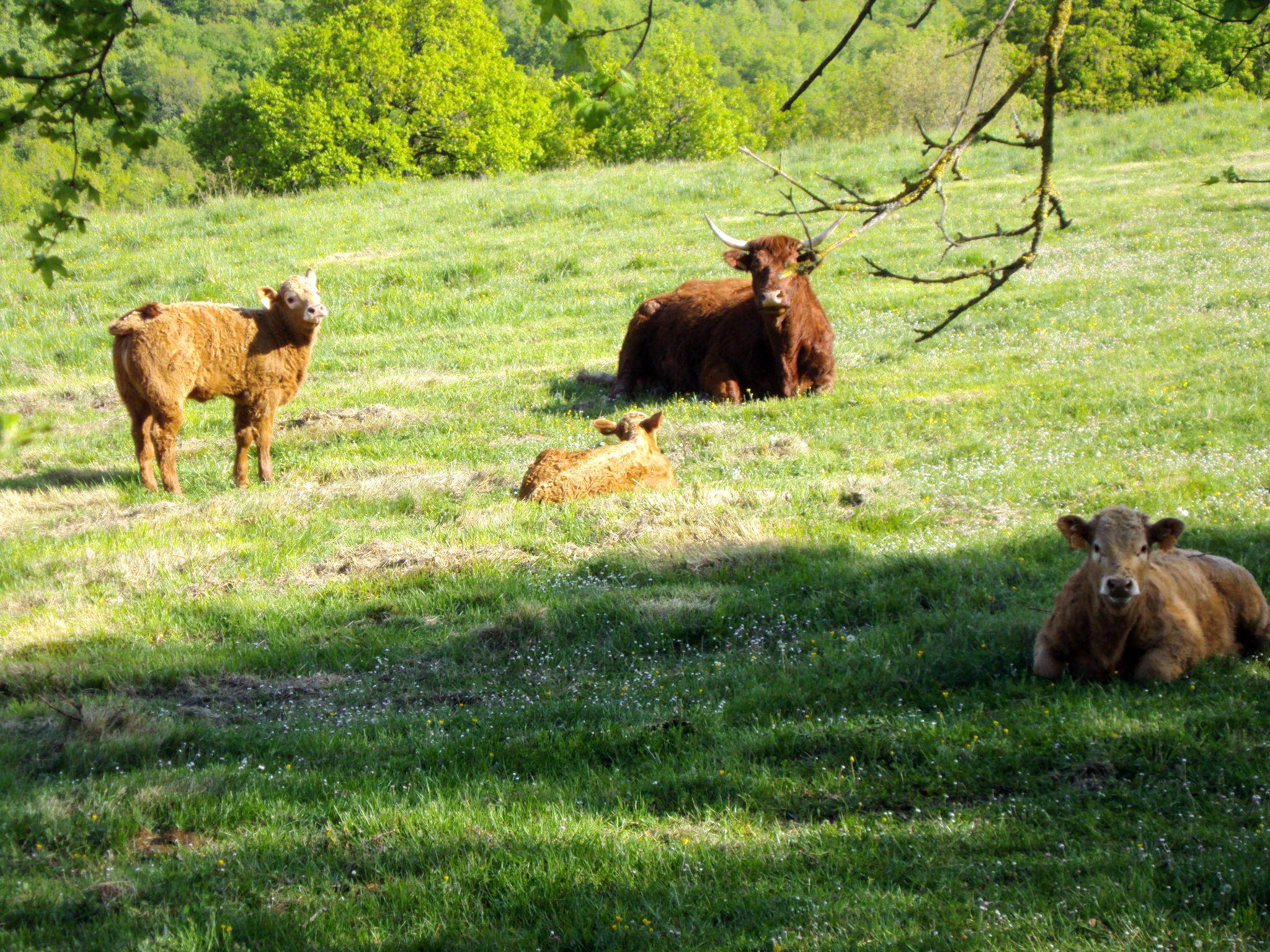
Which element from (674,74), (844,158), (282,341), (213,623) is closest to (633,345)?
(282,341)

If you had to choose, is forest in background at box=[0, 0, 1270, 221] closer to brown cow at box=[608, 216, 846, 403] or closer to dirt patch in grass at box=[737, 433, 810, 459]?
brown cow at box=[608, 216, 846, 403]

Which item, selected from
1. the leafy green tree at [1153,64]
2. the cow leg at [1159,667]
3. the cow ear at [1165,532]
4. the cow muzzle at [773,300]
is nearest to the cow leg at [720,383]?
the cow muzzle at [773,300]

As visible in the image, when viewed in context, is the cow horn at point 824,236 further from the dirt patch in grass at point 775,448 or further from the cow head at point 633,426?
the dirt patch in grass at point 775,448

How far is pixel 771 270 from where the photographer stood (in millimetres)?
13570

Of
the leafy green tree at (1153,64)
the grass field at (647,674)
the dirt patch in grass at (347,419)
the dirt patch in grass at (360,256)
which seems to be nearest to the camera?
the grass field at (647,674)

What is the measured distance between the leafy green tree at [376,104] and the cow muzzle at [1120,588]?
4730 cm

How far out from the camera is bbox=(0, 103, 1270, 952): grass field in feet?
14.2

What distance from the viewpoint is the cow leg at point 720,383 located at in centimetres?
1398

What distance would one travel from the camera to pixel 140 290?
22375 millimetres

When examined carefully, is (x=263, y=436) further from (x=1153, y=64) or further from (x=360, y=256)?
(x=1153, y=64)

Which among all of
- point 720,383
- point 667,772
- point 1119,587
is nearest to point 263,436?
point 720,383

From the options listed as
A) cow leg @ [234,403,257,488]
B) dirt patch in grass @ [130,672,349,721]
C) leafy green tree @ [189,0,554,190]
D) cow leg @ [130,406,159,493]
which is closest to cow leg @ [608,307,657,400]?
cow leg @ [234,403,257,488]

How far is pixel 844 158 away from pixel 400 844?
1121 inches

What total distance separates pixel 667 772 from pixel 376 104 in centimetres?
5120
